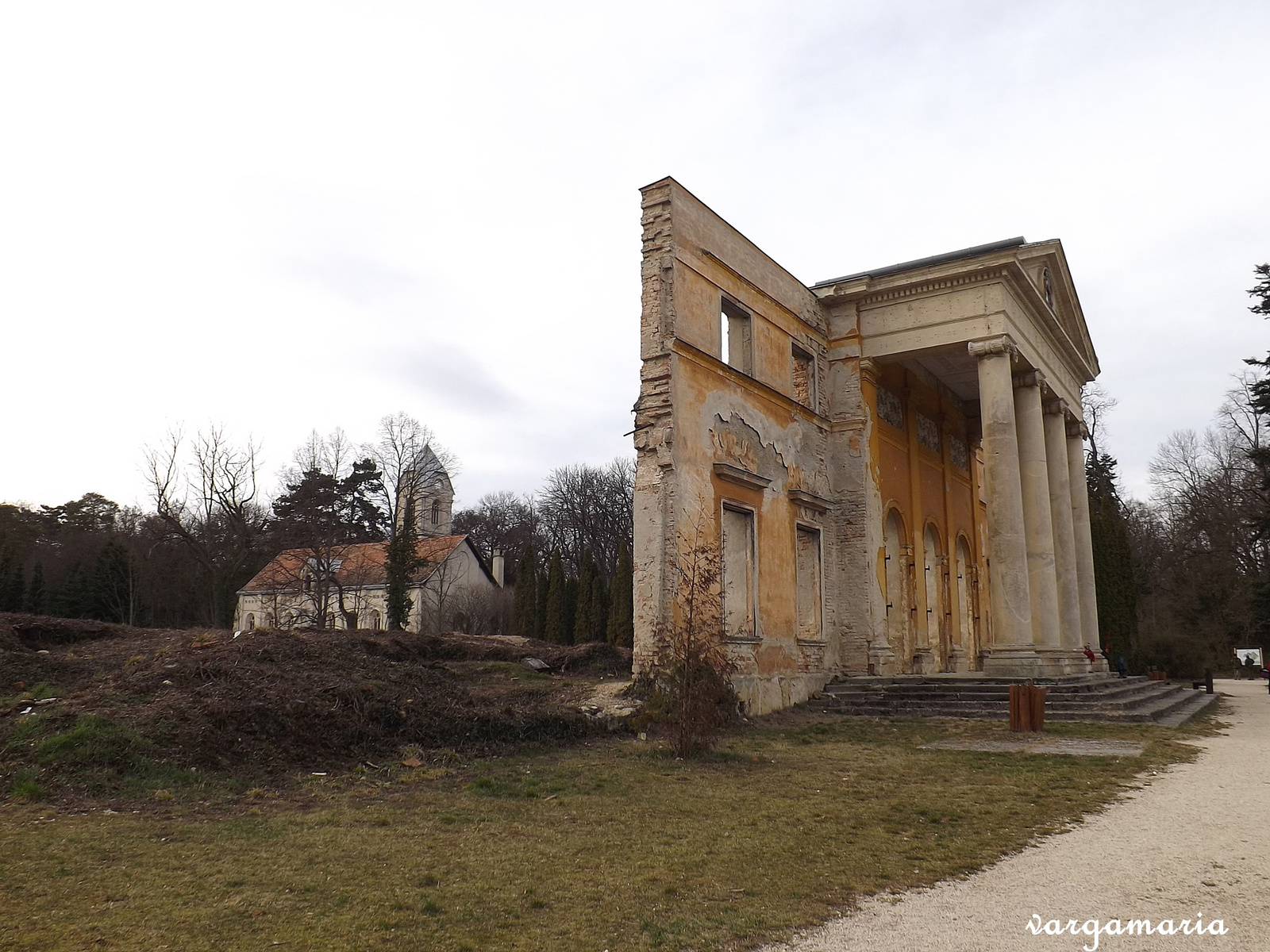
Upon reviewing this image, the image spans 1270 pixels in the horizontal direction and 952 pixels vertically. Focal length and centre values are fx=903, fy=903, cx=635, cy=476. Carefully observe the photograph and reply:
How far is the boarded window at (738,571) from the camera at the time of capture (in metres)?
15.1

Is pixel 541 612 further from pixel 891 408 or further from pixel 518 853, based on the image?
pixel 518 853


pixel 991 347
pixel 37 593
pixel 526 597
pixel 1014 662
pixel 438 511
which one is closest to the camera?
pixel 1014 662

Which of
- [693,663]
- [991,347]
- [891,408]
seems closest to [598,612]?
[891,408]

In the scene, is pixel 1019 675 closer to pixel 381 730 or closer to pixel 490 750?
pixel 490 750

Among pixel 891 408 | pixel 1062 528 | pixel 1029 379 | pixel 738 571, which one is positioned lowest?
pixel 738 571

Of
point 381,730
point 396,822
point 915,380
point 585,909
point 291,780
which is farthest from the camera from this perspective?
point 915,380

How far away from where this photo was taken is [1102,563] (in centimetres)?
2980

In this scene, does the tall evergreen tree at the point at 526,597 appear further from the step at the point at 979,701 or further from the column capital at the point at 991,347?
the column capital at the point at 991,347

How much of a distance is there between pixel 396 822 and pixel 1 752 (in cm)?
344

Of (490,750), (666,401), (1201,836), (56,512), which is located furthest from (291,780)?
(56,512)

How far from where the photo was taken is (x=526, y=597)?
46.8 m

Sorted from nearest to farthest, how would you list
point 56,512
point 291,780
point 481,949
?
point 481,949
point 291,780
point 56,512

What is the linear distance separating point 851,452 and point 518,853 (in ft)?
48.6

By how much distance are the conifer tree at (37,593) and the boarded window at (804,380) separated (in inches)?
1605
